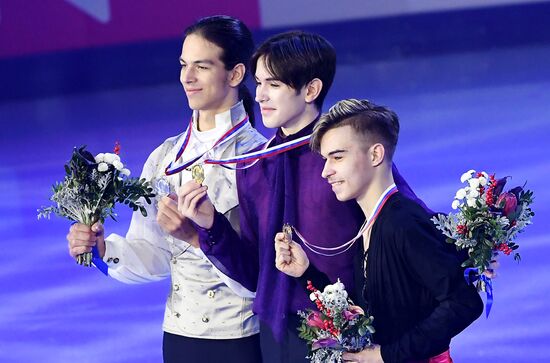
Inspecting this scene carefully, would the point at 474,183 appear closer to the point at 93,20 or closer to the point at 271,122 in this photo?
the point at 271,122

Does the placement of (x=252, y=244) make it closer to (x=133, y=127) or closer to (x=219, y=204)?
(x=219, y=204)

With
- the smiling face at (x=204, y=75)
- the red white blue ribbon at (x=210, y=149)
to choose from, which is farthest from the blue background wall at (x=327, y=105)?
the smiling face at (x=204, y=75)

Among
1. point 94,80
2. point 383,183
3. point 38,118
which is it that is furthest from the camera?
point 94,80

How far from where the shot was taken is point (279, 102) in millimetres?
3576

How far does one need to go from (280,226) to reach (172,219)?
0.35 m

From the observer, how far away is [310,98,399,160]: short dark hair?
10.9ft

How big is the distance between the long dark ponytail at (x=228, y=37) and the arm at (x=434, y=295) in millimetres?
989

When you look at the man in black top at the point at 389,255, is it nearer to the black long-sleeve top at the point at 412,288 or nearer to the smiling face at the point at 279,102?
the black long-sleeve top at the point at 412,288

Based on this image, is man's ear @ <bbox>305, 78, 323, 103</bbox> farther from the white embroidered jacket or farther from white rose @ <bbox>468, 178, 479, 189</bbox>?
white rose @ <bbox>468, 178, 479, 189</bbox>

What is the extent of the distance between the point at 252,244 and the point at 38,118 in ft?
28.5

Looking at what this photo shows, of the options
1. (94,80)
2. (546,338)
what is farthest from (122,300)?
(94,80)

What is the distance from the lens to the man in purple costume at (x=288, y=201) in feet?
11.4

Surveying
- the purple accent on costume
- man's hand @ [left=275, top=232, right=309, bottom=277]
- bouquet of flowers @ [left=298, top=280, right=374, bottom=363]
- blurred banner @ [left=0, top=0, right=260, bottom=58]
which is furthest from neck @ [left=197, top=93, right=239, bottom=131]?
blurred banner @ [left=0, top=0, right=260, bottom=58]

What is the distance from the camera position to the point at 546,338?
18.2 feet
